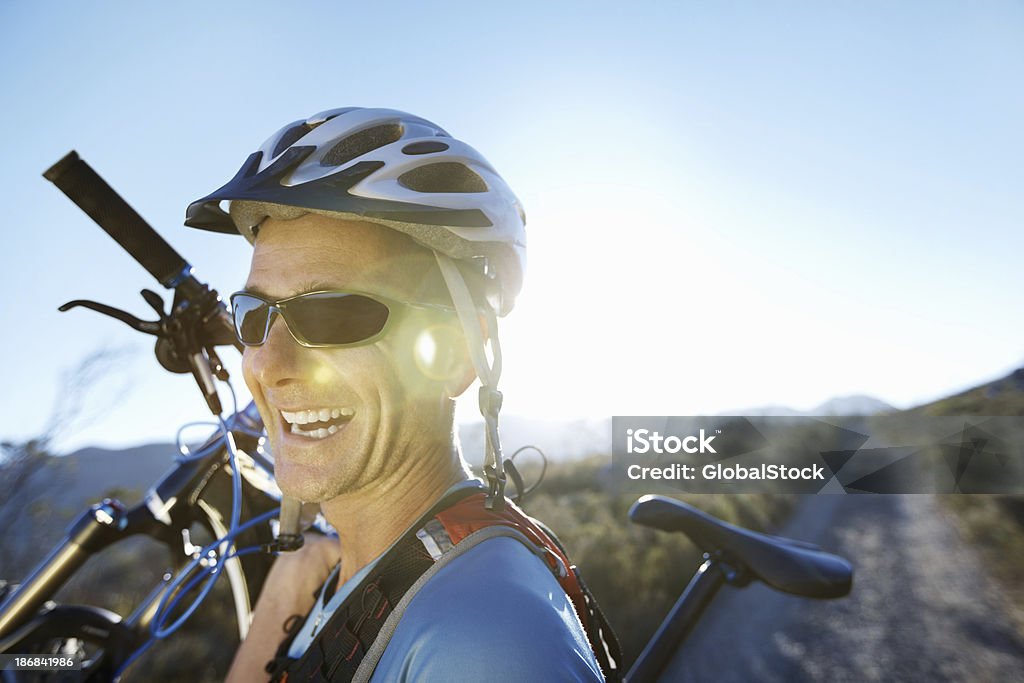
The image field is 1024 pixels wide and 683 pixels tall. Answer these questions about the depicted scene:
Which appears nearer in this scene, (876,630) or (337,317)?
(337,317)

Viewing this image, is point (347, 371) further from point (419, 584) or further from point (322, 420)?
point (419, 584)

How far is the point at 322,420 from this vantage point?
185 centimetres

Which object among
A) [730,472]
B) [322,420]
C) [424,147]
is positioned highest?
[424,147]

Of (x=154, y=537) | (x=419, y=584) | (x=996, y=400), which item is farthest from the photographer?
(x=996, y=400)

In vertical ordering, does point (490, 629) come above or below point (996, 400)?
above

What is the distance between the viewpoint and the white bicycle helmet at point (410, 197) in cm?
181

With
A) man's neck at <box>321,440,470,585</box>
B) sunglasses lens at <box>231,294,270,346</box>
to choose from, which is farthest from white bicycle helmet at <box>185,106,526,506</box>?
sunglasses lens at <box>231,294,270,346</box>

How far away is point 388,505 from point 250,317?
3.05ft

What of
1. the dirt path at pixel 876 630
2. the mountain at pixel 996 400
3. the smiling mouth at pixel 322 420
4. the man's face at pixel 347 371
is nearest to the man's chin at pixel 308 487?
the man's face at pixel 347 371

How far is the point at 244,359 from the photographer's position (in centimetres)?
208

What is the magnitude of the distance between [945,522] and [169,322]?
17.6m

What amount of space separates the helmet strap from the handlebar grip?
1.55 m

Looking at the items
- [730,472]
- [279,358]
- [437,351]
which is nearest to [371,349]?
[437,351]

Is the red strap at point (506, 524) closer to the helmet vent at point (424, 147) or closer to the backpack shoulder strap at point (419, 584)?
the backpack shoulder strap at point (419, 584)
